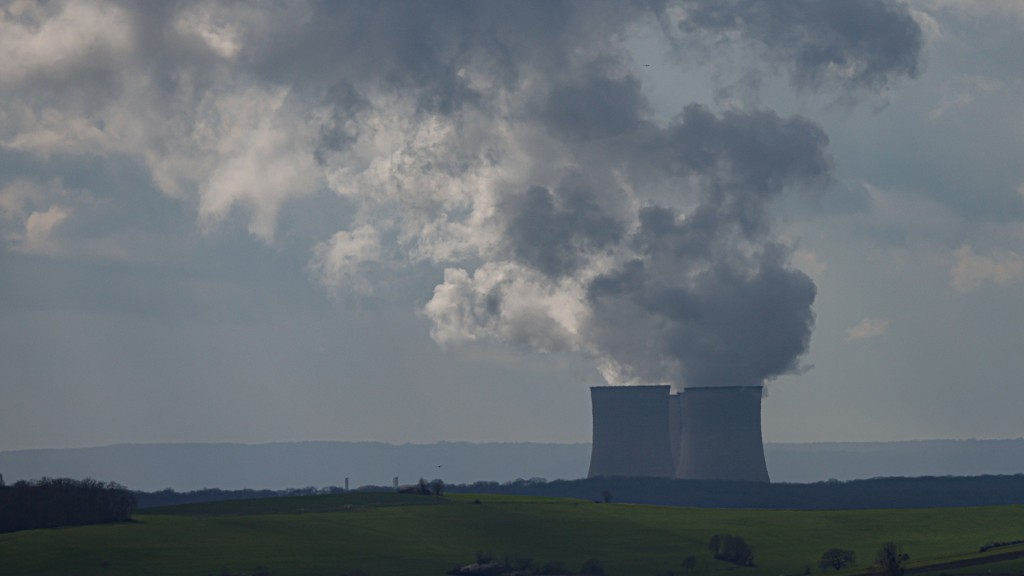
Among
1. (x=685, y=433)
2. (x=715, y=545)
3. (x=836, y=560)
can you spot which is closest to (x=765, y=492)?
(x=685, y=433)

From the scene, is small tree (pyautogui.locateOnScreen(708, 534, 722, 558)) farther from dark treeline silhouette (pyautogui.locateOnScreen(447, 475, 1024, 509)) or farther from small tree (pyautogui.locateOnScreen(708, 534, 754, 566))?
dark treeline silhouette (pyautogui.locateOnScreen(447, 475, 1024, 509))

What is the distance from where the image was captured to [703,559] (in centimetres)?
7881

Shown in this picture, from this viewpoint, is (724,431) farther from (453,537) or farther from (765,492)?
(453,537)

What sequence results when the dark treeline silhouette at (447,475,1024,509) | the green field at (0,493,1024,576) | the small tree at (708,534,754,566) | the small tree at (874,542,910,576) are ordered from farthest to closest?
the dark treeline silhouette at (447,475,1024,509) → the small tree at (708,534,754,566) → the green field at (0,493,1024,576) → the small tree at (874,542,910,576)

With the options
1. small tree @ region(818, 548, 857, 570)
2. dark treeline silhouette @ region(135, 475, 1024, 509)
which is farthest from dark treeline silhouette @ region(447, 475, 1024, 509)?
small tree @ region(818, 548, 857, 570)

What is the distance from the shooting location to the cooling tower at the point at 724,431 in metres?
104

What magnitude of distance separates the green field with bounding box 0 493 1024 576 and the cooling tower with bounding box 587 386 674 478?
260 inches

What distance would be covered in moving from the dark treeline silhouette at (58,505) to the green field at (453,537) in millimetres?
1635

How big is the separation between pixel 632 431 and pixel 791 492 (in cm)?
3473

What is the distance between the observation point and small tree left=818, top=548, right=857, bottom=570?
73713 millimetres

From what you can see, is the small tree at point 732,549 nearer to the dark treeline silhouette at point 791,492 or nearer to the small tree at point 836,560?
the small tree at point 836,560

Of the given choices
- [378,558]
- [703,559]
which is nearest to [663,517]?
[703,559]

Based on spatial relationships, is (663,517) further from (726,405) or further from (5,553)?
(5,553)

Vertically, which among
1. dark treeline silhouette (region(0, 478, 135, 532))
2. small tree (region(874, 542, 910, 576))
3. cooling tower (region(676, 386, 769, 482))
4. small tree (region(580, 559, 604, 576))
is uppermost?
cooling tower (region(676, 386, 769, 482))
